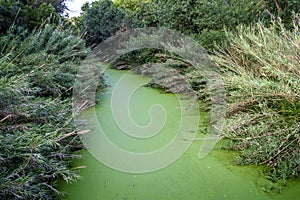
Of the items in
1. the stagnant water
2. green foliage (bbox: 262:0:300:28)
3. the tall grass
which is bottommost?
the stagnant water

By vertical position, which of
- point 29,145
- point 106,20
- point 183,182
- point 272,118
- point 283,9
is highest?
point 106,20

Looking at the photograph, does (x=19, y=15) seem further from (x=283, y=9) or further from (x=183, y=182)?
(x=283, y=9)

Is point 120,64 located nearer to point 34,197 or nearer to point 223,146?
point 223,146

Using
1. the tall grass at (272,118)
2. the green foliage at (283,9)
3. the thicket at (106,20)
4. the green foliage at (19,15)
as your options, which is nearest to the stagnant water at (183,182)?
the tall grass at (272,118)

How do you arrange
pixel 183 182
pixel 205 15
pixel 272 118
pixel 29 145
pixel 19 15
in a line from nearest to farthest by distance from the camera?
pixel 29 145 < pixel 183 182 < pixel 272 118 < pixel 19 15 < pixel 205 15

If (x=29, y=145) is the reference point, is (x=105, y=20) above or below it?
above

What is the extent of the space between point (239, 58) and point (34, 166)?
254cm

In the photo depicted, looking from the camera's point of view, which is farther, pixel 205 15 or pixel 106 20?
pixel 106 20

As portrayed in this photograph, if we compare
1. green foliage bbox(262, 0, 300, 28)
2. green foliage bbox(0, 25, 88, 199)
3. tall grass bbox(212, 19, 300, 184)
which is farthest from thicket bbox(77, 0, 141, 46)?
tall grass bbox(212, 19, 300, 184)

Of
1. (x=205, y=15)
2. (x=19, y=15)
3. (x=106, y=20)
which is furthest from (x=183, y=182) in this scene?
(x=106, y=20)

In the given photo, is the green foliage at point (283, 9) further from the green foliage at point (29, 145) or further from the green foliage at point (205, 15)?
the green foliage at point (29, 145)

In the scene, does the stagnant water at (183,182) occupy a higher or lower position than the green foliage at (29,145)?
lower

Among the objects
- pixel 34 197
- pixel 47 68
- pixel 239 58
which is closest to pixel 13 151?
pixel 34 197

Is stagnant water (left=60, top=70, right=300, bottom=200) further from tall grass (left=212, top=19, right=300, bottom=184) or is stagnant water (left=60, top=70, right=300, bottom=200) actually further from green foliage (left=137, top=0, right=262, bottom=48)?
green foliage (left=137, top=0, right=262, bottom=48)
